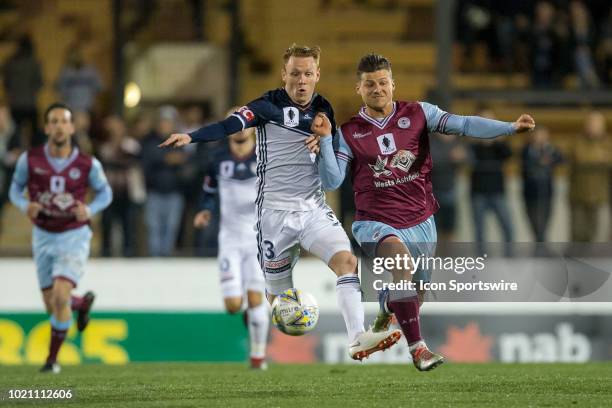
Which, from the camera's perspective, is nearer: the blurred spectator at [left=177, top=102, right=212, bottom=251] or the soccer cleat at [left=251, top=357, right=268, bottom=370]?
the soccer cleat at [left=251, top=357, right=268, bottom=370]

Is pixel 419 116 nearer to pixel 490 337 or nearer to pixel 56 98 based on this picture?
pixel 490 337

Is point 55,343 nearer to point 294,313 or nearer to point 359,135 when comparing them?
point 294,313

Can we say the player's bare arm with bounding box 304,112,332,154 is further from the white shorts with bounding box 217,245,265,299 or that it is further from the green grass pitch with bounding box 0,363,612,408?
the white shorts with bounding box 217,245,265,299

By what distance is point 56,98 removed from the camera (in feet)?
72.9

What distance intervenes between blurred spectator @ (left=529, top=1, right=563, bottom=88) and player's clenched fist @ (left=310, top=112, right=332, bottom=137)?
12.2m

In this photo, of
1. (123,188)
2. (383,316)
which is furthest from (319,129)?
(123,188)

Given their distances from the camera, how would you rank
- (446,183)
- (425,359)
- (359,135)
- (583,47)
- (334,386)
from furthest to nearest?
(583,47)
(446,183)
(334,386)
(359,135)
(425,359)

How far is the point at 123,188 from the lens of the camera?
17750mm

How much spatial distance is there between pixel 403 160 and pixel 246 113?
1.17 metres

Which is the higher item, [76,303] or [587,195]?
[587,195]

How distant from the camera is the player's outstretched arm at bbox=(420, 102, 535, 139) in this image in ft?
32.7

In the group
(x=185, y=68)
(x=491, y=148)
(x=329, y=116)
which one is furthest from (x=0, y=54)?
(x=329, y=116)

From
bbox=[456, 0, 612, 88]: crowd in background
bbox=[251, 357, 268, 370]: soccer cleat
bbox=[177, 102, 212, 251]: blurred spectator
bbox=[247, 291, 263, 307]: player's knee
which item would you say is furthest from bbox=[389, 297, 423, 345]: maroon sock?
bbox=[456, 0, 612, 88]: crowd in background

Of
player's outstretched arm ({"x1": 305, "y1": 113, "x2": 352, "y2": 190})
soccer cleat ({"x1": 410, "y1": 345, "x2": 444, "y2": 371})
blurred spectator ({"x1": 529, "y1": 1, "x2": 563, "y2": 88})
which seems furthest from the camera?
blurred spectator ({"x1": 529, "y1": 1, "x2": 563, "y2": 88})
